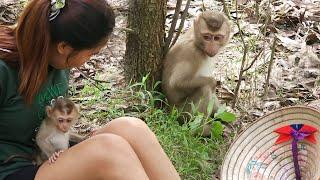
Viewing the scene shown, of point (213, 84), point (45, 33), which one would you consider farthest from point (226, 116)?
point (45, 33)

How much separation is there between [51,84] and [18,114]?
281 mm

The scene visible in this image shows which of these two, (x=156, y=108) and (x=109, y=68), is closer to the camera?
(x=156, y=108)

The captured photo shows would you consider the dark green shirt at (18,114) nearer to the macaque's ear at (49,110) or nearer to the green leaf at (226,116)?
the macaque's ear at (49,110)

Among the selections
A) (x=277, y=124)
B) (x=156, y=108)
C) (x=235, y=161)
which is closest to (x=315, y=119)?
(x=277, y=124)

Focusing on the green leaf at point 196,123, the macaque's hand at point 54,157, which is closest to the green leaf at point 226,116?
the green leaf at point 196,123

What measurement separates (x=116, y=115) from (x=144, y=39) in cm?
65

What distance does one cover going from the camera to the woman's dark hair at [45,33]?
2.88m

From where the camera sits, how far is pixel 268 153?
414cm

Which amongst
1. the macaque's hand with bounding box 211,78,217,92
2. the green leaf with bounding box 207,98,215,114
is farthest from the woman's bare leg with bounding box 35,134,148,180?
the macaque's hand with bounding box 211,78,217,92

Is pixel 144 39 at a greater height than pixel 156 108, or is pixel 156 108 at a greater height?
pixel 144 39

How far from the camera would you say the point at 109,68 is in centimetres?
579

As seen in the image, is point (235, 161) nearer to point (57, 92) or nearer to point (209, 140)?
point (209, 140)

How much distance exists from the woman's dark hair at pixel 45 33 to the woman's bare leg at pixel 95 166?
1.30ft

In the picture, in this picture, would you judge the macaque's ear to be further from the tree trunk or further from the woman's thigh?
the tree trunk
